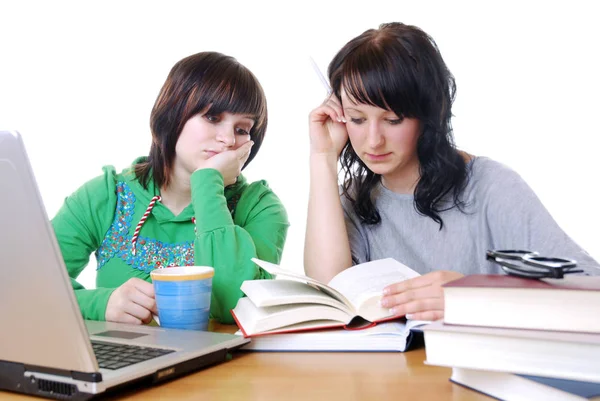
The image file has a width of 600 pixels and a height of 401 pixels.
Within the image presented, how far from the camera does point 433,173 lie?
1.53 metres

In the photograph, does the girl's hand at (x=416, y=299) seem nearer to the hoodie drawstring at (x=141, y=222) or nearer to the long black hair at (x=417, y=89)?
the long black hair at (x=417, y=89)

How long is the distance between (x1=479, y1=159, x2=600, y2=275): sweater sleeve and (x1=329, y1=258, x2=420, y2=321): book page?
357 mm

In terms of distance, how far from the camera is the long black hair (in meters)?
1.41

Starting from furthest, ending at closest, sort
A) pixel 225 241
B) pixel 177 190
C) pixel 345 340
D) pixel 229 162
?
1. pixel 177 190
2. pixel 229 162
3. pixel 225 241
4. pixel 345 340

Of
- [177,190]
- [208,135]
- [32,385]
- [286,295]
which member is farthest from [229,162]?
[32,385]

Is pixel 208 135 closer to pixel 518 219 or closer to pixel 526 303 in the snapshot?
pixel 518 219

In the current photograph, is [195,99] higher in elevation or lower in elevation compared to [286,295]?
higher

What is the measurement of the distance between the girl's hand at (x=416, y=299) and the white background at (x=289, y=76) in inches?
61.3

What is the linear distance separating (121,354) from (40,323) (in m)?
0.18

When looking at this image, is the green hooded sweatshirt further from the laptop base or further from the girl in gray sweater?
the laptop base

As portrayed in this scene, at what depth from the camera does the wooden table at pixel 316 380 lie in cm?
78

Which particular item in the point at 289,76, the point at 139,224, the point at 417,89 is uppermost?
the point at 289,76

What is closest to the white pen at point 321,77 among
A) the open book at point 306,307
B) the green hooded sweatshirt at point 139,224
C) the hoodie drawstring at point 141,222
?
the green hooded sweatshirt at point 139,224

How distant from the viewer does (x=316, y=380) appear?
2.76ft
